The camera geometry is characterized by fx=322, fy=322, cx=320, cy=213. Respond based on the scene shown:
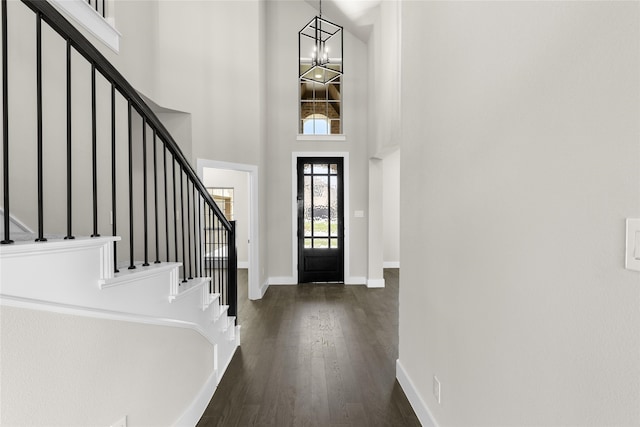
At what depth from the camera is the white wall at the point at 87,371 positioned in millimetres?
974

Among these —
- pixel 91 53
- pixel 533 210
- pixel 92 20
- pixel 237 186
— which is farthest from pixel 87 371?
pixel 237 186

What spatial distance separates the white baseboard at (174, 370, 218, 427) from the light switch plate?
87.2 inches

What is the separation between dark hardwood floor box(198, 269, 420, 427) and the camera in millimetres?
2162

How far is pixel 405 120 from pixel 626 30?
1720 millimetres

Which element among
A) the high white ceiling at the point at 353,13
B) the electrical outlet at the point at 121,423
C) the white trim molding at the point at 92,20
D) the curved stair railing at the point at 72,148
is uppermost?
the high white ceiling at the point at 353,13

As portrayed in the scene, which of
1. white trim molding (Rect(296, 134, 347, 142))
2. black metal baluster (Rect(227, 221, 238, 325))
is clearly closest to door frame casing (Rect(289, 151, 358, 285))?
white trim molding (Rect(296, 134, 347, 142))

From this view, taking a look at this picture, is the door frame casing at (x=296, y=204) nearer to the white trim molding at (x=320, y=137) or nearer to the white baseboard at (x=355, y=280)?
the white baseboard at (x=355, y=280)

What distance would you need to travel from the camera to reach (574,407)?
3.00ft

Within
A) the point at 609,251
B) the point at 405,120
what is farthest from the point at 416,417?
the point at 405,120

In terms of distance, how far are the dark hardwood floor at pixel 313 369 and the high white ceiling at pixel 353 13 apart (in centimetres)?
439

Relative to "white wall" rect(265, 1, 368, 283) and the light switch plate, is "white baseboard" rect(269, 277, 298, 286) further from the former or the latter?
the light switch plate

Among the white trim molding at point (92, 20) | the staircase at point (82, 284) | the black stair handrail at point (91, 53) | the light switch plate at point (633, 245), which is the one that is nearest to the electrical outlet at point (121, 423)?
the staircase at point (82, 284)

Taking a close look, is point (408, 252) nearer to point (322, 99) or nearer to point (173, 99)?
point (173, 99)

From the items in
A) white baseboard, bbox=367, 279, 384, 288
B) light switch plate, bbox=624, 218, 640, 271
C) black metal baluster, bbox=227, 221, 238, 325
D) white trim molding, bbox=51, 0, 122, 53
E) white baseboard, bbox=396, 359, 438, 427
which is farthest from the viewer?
white baseboard, bbox=367, 279, 384, 288
